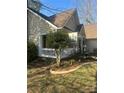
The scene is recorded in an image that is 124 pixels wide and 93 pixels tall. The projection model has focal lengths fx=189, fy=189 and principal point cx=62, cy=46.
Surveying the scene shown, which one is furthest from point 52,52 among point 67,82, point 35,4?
point 35,4

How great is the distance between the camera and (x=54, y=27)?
1.55 metres

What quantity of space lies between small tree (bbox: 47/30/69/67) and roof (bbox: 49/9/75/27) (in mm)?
74

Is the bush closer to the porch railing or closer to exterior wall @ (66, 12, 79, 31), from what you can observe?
the porch railing

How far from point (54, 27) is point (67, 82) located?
0.45 meters

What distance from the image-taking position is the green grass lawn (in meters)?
1.43

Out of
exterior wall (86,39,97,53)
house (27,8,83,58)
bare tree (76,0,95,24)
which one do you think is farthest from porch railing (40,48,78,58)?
bare tree (76,0,95,24)

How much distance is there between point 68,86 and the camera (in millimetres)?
1458

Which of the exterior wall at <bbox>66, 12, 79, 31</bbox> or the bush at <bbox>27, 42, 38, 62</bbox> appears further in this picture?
the exterior wall at <bbox>66, 12, 79, 31</bbox>

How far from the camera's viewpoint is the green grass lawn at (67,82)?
1.43 metres
